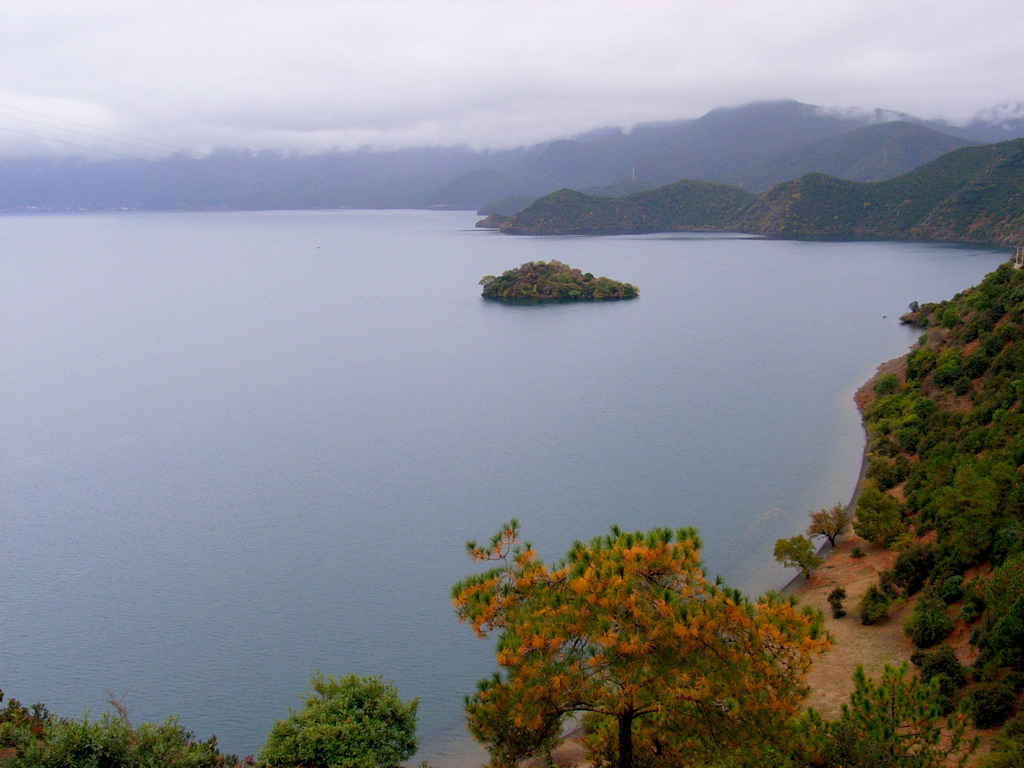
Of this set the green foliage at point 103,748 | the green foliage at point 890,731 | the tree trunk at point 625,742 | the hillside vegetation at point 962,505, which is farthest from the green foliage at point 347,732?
the hillside vegetation at point 962,505

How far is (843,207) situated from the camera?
131 meters

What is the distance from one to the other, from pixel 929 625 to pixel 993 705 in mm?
3404

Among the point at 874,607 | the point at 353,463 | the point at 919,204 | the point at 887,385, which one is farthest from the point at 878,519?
the point at 919,204

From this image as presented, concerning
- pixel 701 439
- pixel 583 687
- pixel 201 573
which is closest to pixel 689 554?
pixel 583 687

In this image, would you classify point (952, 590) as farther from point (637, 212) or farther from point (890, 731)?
point (637, 212)

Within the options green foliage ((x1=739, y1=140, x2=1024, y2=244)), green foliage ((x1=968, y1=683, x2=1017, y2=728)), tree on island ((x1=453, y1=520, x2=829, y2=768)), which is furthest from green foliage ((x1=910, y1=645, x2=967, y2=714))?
green foliage ((x1=739, y1=140, x2=1024, y2=244))

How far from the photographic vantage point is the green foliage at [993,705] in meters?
11.2

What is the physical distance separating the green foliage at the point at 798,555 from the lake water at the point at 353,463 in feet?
2.90

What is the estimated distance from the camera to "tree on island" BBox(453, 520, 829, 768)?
8.60 meters

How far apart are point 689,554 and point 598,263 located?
89.9 meters

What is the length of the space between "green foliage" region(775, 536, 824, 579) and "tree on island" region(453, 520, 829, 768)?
10.6m

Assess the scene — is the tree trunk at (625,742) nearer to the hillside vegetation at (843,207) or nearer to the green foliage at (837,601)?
the green foliage at (837,601)

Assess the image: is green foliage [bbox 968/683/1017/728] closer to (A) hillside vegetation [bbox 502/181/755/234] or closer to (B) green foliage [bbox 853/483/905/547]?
(B) green foliage [bbox 853/483/905/547]

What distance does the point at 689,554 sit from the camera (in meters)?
9.26
